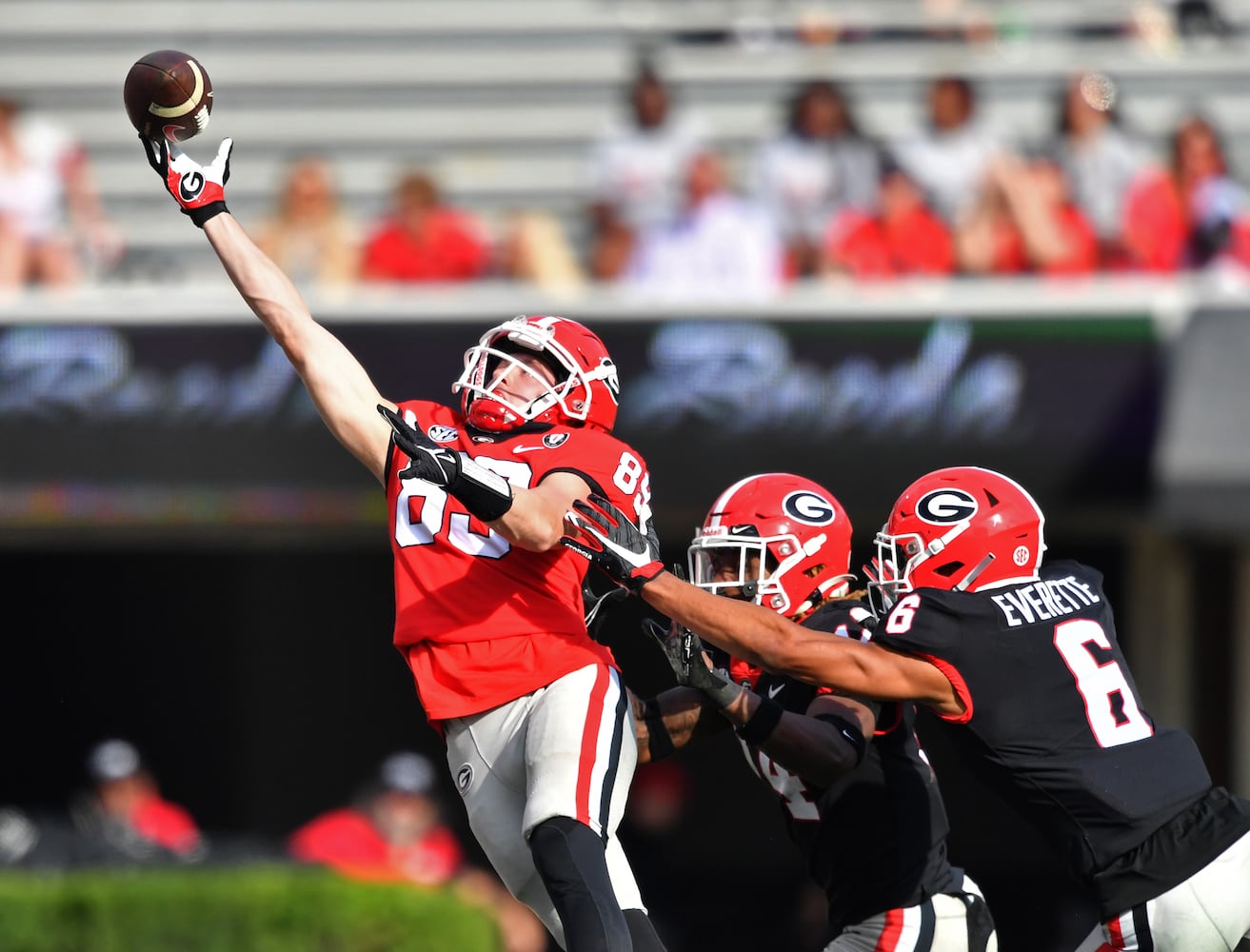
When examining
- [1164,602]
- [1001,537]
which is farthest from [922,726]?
[1001,537]

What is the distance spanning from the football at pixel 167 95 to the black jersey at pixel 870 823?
2.11m

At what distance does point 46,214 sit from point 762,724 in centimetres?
764

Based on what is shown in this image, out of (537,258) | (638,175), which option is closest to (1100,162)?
(638,175)

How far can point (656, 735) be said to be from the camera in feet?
16.3

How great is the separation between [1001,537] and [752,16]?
7927 mm

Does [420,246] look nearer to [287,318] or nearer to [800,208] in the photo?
[800,208]

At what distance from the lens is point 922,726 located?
1091 centimetres

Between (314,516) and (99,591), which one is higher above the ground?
(314,516)

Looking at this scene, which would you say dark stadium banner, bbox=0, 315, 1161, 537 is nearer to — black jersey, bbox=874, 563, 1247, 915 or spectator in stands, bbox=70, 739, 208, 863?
spectator in stands, bbox=70, 739, 208, 863

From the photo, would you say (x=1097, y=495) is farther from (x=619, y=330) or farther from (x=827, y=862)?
(x=827, y=862)

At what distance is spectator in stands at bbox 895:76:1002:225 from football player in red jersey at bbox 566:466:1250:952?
19.1 ft

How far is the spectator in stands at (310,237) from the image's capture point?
10289 mm

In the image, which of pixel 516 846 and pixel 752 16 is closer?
pixel 516 846

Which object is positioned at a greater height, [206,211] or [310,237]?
[206,211]
